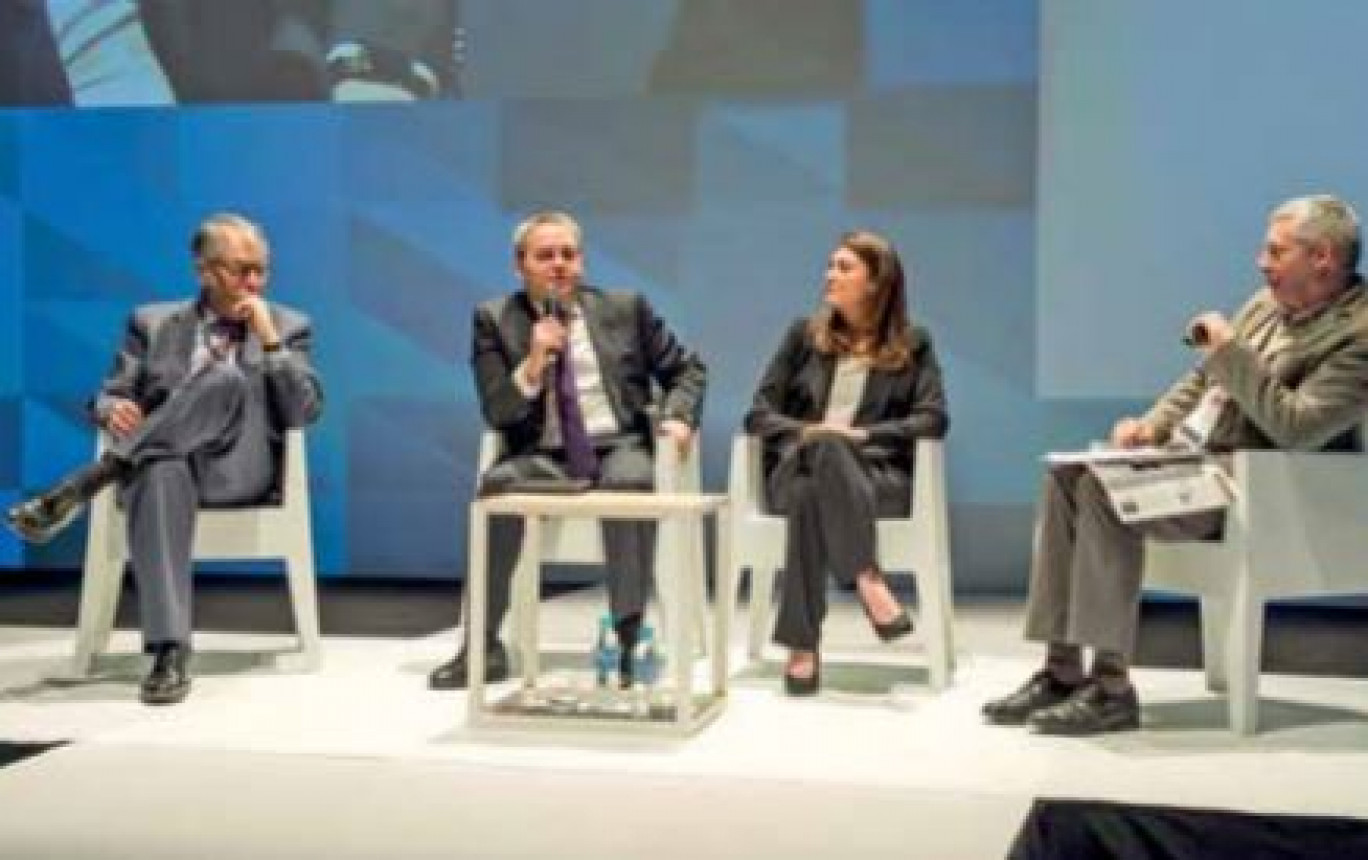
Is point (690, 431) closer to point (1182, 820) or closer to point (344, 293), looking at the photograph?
point (1182, 820)

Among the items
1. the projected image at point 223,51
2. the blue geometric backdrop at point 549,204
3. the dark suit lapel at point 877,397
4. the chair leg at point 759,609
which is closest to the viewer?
the dark suit lapel at point 877,397

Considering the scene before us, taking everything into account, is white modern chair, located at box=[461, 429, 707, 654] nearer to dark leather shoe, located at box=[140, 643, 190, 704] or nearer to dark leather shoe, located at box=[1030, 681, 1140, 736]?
dark leather shoe, located at box=[140, 643, 190, 704]

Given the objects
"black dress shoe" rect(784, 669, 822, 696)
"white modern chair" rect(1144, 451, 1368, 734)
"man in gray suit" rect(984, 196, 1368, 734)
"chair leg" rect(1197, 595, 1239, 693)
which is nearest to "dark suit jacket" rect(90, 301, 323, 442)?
"black dress shoe" rect(784, 669, 822, 696)

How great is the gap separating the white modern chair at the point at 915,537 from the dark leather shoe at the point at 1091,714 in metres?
0.51

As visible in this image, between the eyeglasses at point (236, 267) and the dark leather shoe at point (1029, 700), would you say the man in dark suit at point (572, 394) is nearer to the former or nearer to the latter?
the eyeglasses at point (236, 267)

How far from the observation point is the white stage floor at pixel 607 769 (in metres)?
2.72

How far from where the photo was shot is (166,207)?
6.52 metres

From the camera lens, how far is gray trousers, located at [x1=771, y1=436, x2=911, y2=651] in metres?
4.00

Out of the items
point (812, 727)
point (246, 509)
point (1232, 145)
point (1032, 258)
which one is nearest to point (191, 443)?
point (246, 509)

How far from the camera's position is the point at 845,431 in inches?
161

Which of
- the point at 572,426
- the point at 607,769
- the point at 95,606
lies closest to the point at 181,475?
the point at 95,606

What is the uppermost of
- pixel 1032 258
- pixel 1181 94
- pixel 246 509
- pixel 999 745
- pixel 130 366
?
pixel 1181 94

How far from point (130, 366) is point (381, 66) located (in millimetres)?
2282

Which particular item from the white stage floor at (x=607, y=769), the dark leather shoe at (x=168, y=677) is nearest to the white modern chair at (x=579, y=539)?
the white stage floor at (x=607, y=769)
